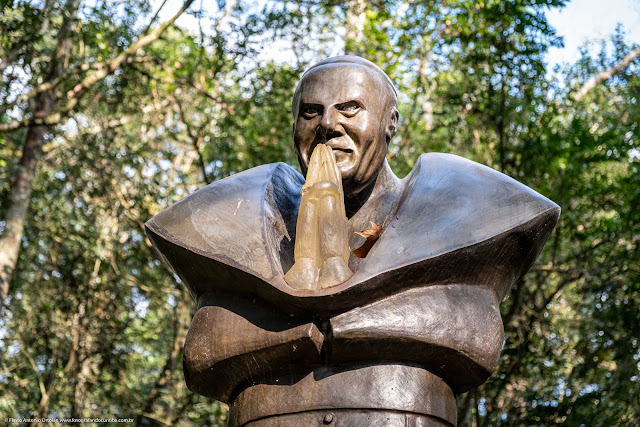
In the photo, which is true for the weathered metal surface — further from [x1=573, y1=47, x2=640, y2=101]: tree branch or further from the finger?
[x1=573, y1=47, x2=640, y2=101]: tree branch

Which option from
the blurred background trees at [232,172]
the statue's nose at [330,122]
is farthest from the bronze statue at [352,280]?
Answer: the blurred background trees at [232,172]

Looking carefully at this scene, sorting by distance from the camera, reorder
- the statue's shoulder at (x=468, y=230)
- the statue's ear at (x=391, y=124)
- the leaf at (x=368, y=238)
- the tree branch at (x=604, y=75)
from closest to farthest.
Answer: the statue's shoulder at (x=468, y=230) → the leaf at (x=368, y=238) → the statue's ear at (x=391, y=124) → the tree branch at (x=604, y=75)

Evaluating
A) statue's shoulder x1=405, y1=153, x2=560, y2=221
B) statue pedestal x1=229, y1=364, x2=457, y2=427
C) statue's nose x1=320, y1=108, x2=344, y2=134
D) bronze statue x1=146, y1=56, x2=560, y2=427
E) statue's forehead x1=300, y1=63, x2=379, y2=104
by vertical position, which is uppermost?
statue's forehead x1=300, y1=63, x2=379, y2=104

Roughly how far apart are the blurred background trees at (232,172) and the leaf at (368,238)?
371 cm

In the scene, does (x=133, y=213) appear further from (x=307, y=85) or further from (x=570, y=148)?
(x=307, y=85)

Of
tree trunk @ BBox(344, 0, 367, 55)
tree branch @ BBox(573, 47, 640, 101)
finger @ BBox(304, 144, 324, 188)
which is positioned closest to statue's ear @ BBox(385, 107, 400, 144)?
finger @ BBox(304, 144, 324, 188)

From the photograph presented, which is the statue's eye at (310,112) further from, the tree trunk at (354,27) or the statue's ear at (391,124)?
the tree trunk at (354,27)

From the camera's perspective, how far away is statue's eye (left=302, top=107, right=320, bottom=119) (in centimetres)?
323

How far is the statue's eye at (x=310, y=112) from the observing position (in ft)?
10.6

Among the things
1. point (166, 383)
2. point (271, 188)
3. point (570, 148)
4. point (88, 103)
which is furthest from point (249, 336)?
point (88, 103)

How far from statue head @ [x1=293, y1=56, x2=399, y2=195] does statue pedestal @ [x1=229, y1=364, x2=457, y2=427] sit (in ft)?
2.53

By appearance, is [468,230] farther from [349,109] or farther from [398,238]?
[349,109]

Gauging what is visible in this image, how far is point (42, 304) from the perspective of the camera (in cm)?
984

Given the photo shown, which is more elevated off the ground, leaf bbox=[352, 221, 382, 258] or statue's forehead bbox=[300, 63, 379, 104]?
statue's forehead bbox=[300, 63, 379, 104]
